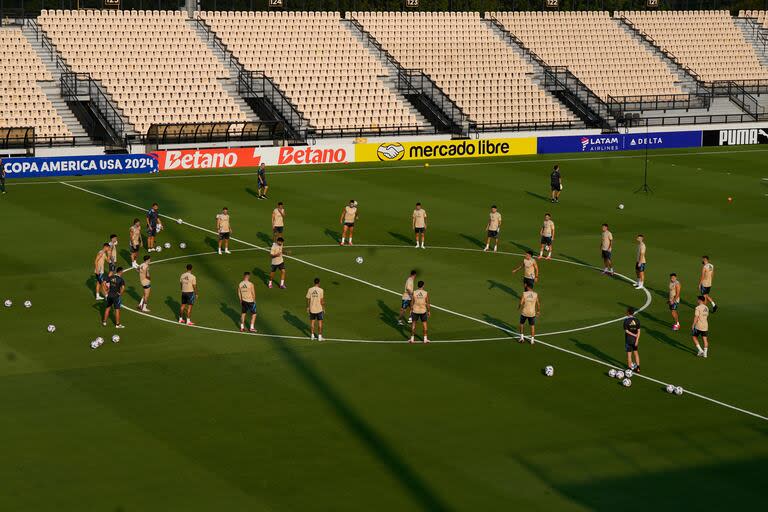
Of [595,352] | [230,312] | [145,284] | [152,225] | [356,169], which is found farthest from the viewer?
[356,169]

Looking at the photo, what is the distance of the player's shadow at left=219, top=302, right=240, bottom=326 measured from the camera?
34.4m

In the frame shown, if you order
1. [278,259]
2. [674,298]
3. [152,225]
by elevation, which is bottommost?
[152,225]

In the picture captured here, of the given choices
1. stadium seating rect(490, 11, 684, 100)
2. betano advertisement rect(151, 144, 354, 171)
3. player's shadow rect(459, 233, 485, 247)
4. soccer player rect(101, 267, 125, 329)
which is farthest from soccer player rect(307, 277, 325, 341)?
stadium seating rect(490, 11, 684, 100)

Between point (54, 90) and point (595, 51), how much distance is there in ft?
130

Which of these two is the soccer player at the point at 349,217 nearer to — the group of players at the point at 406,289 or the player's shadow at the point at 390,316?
the group of players at the point at 406,289

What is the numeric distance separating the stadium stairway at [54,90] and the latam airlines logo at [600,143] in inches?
1141

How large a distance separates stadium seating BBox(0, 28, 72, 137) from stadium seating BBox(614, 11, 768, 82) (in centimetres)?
4633

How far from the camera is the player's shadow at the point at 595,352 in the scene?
101 ft

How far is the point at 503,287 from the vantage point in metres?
38.9

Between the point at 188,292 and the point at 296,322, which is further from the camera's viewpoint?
the point at 296,322

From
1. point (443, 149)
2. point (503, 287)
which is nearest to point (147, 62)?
point (443, 149)

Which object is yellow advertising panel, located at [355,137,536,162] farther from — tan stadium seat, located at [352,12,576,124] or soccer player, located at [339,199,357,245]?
soccer player, located at [339,199,357,245]

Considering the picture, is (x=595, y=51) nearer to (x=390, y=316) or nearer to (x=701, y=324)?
(x=390, y=316)

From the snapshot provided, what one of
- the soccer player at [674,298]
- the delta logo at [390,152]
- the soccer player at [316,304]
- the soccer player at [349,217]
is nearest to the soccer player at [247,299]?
the soccer player at [316,304]
